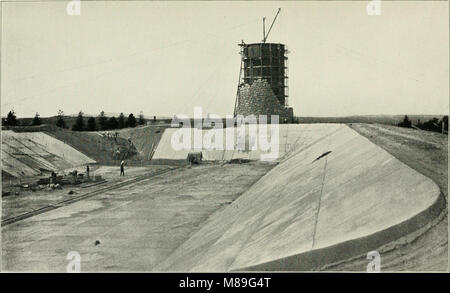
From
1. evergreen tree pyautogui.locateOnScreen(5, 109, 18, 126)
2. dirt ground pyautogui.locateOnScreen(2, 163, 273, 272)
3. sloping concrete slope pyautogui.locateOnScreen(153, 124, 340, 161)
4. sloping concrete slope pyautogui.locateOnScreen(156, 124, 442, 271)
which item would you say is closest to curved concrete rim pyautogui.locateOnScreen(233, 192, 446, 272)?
sloping concrete slope pyautogui.locateOnScreen(156, 124, 442, 271)

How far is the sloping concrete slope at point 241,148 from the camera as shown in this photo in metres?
34.9

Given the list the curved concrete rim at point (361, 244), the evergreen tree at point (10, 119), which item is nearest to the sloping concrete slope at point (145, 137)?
the evergreen tree at point (10, 119)

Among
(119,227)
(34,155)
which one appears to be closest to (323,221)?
(119,227)

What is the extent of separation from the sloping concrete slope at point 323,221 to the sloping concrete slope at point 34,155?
60.4ft

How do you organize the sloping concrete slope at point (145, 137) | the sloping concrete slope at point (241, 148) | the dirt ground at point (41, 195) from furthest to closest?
the sloping concrete slope at point (145, 137)
the sloping concrete slope at point (241, 148)
the dirt ground at point (41, 195)

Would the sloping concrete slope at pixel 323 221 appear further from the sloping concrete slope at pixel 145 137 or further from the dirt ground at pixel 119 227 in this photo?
the sloping concrete slope at pixel 145 137

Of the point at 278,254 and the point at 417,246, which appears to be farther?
the point at 278,254

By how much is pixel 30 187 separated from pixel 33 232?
917 centimetres

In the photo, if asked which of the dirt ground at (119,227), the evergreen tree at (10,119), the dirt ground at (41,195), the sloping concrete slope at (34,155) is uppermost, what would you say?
the evergreen tree at (10,119)

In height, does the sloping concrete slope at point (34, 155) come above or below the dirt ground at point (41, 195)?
above

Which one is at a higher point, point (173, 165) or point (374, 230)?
point (374, 230)
